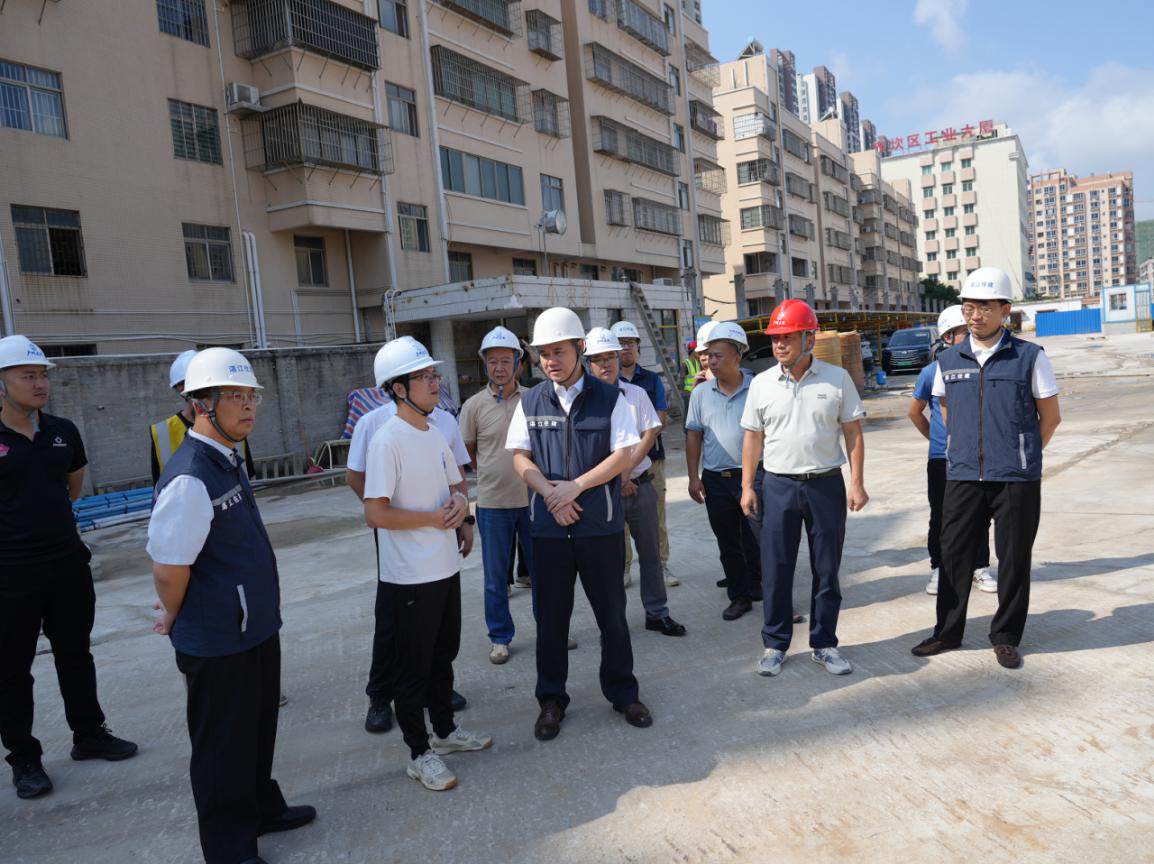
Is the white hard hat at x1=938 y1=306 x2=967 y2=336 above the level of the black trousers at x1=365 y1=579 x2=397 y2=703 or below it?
above

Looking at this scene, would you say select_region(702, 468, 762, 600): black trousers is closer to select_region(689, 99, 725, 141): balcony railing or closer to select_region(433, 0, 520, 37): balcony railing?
select_region(433, 0, 520, 37): balcony railing

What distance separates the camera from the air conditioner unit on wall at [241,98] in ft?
59.2

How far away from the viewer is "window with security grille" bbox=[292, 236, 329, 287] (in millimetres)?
20219

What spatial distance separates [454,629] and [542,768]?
28.6 inches

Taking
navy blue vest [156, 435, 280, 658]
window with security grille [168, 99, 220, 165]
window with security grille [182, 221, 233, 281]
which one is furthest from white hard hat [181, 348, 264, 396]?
window with security grille [168, 99, 220, 165]

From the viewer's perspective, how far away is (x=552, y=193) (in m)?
28.2

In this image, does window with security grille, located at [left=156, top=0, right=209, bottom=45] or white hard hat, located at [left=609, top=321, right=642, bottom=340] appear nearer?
white hard hat, located at [left=609, top=321, right=642, bottom=340]

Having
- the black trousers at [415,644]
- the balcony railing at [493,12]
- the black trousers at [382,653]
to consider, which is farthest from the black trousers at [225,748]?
the balcony railing at [493,12]

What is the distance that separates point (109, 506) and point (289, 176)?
10047 millimetres

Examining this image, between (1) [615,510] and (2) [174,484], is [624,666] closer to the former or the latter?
(1) [615,510]

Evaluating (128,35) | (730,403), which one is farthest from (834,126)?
(730,403)

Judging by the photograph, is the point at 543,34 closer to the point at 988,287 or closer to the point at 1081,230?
the point at 988,287

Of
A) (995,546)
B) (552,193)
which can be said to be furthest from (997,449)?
(552,193)

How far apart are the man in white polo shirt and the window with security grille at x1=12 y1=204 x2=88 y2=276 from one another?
15.7 meters
